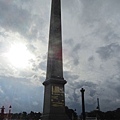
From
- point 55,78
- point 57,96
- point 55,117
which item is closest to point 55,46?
point 55,78

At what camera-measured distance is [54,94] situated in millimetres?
14453

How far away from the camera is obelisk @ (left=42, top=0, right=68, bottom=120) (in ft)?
46.0

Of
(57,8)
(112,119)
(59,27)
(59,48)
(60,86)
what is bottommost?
(112,119)

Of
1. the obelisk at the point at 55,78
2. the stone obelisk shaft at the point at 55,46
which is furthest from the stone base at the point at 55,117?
the stone obelisk shaft at the point at 55,46

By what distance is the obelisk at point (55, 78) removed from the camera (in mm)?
14023

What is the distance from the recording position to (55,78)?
15.1 meters

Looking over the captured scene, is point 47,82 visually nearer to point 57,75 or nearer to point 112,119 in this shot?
point 57,75

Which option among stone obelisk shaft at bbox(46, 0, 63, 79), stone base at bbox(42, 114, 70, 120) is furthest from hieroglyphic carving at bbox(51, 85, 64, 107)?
stone obelisk shaft at bbox(46, 0, 63, 79)

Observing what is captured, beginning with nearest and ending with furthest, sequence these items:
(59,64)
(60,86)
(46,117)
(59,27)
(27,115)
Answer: (46,117), (60,86), (59,64), (59,27), (27,115)

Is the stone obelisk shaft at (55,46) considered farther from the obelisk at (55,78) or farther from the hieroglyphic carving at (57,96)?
the hieroglyphic carving at (57,96)

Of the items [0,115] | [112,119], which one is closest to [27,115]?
[112,119]

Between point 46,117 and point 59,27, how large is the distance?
8.44 metres

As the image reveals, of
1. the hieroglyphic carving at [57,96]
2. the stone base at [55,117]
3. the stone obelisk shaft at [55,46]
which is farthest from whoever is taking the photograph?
the stone obelisk shaft at [55,46]

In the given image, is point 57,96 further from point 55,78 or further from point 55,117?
point 55,117
